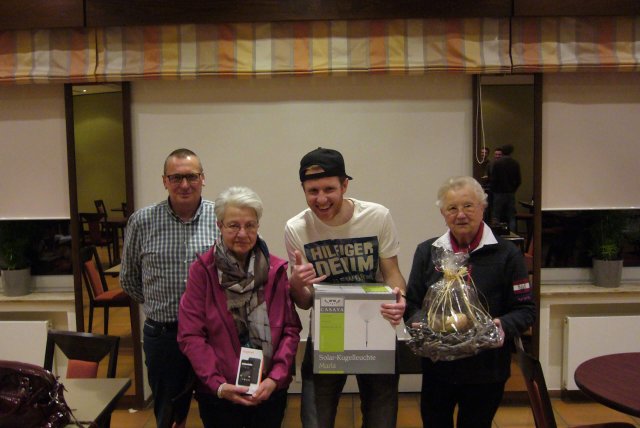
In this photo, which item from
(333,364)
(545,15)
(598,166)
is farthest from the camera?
(598,166)

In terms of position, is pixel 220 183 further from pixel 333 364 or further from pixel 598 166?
pixel 598 166

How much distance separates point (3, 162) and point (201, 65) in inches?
57.3

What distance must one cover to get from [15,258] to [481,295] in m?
3.03

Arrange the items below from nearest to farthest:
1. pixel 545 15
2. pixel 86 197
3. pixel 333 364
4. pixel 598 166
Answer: pixel 333 364 < pixel 545 15 < pixel 598 166 < pixel 86 197

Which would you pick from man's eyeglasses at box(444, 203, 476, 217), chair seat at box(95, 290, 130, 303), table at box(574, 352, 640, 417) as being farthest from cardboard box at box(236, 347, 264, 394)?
chair seat at box(95, 290, 130, 303)

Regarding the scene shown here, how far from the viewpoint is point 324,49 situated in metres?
3.20

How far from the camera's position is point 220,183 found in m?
3.42

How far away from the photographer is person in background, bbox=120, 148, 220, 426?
Answer: 2318 mm

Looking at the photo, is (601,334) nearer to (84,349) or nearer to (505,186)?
(505,186)

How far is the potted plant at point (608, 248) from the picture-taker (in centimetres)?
345

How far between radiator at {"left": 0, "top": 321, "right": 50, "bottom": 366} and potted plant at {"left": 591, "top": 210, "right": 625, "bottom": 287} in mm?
3586

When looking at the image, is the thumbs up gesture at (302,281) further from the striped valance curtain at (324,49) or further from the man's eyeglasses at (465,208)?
the striped valance curtain at (324,49)

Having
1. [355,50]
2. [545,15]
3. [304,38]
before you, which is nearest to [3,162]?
[304,38]

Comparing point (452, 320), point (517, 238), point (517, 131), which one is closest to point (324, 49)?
point (517, 131)
